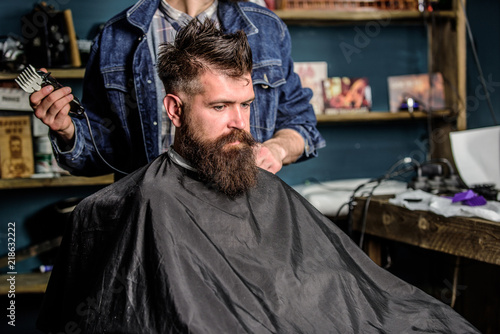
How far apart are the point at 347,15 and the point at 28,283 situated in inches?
90.6

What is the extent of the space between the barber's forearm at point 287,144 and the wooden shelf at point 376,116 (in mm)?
1059

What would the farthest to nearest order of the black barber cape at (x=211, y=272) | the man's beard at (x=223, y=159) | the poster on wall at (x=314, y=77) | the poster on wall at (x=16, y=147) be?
the poster on wall at (x=314, y=77)
the poster on wall at (x=16, y=147)
the man's beard at (x=223, y=159)
the black barber cape at (x=211, y=272)

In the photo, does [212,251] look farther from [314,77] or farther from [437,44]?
[437,44]

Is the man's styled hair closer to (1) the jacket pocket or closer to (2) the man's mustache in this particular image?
(2) the man's mustache

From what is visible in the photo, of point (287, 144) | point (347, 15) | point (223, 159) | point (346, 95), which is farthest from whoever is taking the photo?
point (346, 95)

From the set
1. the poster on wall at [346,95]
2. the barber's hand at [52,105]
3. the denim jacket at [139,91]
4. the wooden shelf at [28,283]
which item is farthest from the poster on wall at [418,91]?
the wooden shelf at [28,283]

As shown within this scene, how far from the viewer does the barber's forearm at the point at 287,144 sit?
1.66m

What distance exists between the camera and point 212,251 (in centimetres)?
128

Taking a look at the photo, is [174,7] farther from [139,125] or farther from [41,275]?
[41,275]

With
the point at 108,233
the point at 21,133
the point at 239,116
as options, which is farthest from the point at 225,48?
the point at 21,133

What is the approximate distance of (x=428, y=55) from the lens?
3.19 metres

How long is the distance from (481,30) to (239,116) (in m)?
2.27

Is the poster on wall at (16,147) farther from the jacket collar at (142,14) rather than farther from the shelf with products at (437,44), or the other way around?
the shelf with products at (437,44)

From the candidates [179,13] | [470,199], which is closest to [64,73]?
[179,13]
